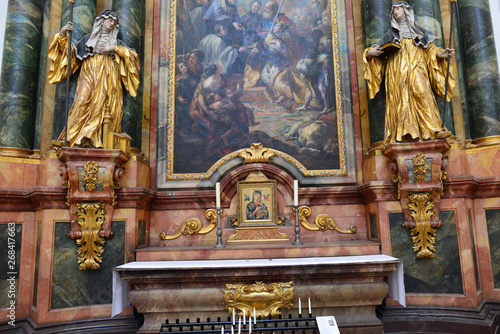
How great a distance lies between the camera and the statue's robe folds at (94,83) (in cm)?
495

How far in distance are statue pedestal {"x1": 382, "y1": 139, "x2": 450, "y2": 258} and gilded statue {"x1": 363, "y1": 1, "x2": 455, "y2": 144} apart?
0.25 m

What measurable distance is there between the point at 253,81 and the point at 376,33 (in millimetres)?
2099

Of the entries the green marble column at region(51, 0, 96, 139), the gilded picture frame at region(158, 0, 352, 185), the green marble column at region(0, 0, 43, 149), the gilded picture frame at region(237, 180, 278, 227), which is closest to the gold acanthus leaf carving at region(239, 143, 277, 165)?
the gilded picture frame at region(158, 0, 352, 185)

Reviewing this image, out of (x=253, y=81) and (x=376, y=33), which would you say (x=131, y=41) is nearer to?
(x=253, y=81)

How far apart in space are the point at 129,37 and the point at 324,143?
3.59 metres

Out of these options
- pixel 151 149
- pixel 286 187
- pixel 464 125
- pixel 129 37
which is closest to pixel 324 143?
pixel 286 187

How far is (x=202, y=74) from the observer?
6.11 meters

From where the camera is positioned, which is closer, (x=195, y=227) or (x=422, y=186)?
(x=422, y=186)

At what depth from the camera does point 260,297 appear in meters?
4.16

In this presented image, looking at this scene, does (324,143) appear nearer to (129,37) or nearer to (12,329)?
(129,37)

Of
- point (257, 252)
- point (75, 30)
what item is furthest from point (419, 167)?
point (75, 30)

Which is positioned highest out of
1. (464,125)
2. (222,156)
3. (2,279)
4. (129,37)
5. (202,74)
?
(129,37)

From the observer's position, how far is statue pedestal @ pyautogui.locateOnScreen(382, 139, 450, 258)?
4680 millimetres

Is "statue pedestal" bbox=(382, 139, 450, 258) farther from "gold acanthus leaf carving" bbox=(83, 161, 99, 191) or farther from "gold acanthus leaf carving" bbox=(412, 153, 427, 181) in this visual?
"gold acanthus leaf carving" bbox=(83, 161, 99, 191)
